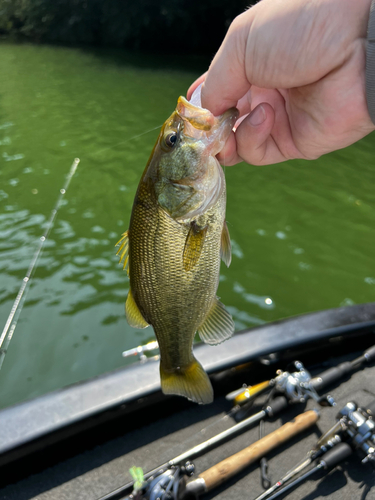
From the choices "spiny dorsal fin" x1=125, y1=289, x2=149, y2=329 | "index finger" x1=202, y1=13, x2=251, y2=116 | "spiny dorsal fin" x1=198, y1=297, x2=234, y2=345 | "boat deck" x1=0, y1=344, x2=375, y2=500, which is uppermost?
"index finger" x1=202, y1=13, x2=251, y2=116

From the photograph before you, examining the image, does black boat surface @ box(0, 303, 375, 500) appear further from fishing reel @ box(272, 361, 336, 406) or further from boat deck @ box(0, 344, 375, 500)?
fishing reel @ box(272, 361, 336, 406)

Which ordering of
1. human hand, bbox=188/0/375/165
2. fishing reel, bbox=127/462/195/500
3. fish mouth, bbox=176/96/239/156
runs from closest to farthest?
human hand, bbox=188/0/375/165, fish mouth, bbox=176/96/239/156, fishing reel, bbox=127/462/195/500

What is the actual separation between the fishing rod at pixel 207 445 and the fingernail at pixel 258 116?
5.84 feet

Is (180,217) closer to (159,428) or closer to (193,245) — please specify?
(193,245)

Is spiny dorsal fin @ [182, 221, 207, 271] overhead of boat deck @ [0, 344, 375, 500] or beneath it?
overhead

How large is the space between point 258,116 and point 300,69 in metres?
0.26

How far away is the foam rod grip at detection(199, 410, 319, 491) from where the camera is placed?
2086 mm

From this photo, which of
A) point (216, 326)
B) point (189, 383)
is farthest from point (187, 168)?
point (189, 383)

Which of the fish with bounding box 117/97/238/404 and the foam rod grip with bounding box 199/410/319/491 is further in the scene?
the foam rod grip with bounding box 199/410/319/491

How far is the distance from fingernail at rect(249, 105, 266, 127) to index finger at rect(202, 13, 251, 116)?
0.10 metres

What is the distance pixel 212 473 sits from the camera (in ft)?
6.85

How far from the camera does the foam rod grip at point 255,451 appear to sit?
209cm

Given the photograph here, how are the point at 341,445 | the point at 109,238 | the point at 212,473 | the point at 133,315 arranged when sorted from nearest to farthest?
the point at 133,315
the point at 212,473
the point at 341,445
the point at 109,238

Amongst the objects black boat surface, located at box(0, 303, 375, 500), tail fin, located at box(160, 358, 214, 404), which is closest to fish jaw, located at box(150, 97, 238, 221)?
tail fin, located at box(160, 358, 214, 404)
